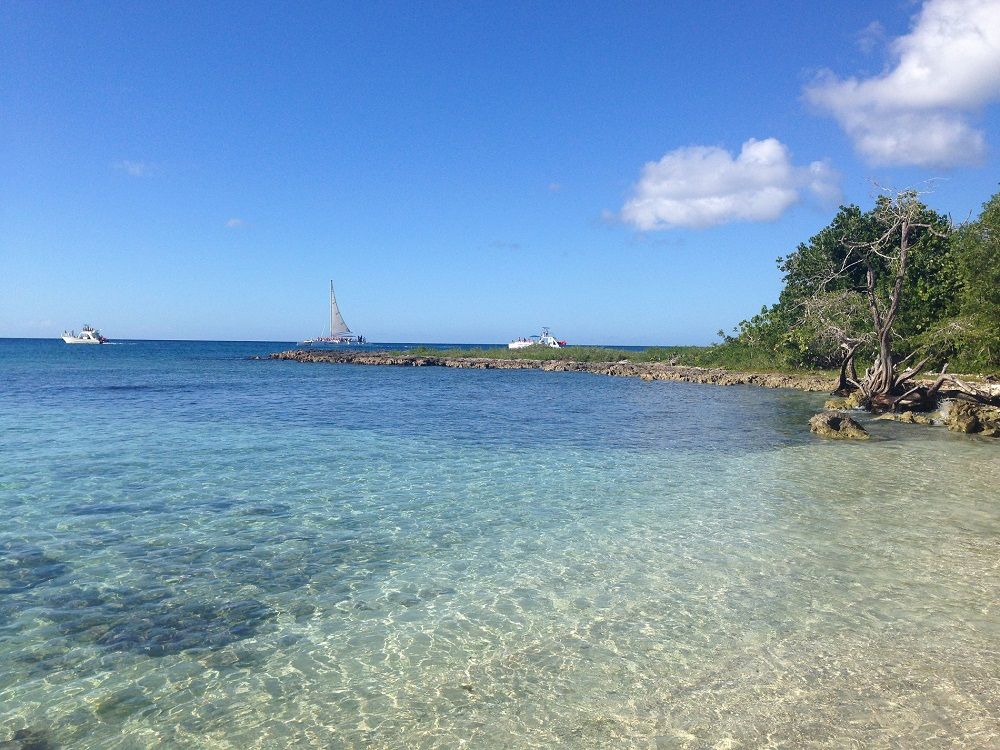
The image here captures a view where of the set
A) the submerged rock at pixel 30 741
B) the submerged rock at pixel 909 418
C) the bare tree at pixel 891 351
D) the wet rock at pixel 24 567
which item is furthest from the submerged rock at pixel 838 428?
the submerged rock at pixel 30 741

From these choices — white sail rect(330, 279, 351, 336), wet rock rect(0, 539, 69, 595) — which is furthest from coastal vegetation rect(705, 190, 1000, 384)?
white sail rect(330, 279, 351, 336)

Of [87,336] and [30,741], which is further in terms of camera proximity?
[87,336]

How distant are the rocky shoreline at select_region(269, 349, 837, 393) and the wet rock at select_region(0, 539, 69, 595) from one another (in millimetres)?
43358

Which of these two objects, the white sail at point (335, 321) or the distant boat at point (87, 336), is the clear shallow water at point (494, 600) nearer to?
the white sail at point (335, 321)

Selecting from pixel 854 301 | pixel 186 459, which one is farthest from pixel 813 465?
pixel 854 301

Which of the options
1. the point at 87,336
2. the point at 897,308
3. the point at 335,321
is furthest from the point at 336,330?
the point at 897,308

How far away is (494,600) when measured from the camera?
844cm

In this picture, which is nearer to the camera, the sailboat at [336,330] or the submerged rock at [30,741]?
the submerged rock at [30,741]

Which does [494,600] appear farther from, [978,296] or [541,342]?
[541,342]

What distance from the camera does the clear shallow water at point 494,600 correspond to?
5.80 metres

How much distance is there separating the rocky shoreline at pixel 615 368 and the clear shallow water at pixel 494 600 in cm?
3104

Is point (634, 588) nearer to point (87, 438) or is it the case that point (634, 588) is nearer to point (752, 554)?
point (752, 554)

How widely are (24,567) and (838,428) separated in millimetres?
23902

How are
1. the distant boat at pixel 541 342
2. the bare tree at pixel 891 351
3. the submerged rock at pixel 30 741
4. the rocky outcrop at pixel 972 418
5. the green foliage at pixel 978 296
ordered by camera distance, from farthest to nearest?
the distant boat at pixel 541 342, the green foliage at pixel 978 296, the bare tree at pixel 891 351, the rocky outcrop at pixel 972 418, the submerged rock at pixel 30 741
